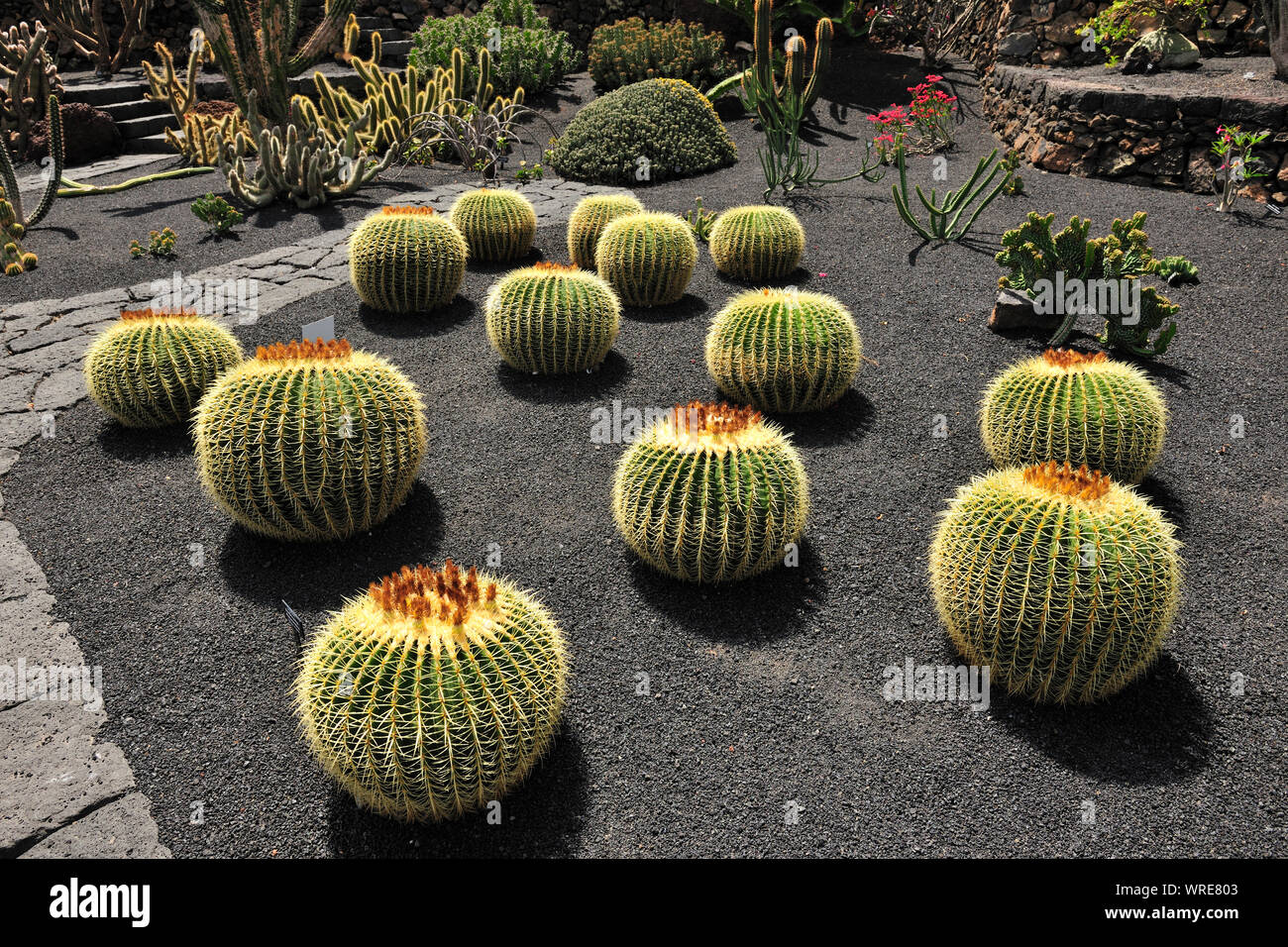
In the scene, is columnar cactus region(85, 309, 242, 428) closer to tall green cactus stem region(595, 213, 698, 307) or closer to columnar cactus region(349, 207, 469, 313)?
columnar cactus region(349, 207, 469, 313)

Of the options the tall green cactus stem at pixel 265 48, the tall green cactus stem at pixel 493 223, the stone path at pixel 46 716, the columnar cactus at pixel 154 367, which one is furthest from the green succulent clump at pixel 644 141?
the columnar cactus at pixel 154 367

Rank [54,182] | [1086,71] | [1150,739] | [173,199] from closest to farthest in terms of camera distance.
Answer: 1. [1150,739]
2. [54,182]
3. [173,199]
4. [1086,71]

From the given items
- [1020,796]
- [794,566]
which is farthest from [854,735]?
[794,566]

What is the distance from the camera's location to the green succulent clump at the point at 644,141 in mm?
11320

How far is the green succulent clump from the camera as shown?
11320 mm

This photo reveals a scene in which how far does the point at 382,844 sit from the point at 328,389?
225cm

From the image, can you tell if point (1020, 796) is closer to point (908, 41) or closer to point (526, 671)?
point (526, 671)

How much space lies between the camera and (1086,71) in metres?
11.4

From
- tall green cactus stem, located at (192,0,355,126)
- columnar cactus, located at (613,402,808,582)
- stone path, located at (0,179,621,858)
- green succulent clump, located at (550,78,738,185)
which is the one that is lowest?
stone path, located at (0,179,621,858)

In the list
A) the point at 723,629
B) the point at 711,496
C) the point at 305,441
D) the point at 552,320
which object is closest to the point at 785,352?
the point at 552,320

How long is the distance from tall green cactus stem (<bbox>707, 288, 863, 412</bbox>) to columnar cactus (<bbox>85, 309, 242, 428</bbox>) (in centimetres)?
335

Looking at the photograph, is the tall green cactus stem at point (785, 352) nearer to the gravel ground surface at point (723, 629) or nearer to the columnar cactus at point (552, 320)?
the gravel ground surface at point (723, 629)

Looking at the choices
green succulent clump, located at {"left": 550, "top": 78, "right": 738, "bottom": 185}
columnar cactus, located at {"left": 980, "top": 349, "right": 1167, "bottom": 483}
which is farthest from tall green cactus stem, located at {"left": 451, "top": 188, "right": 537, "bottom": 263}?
columnar cactus, located at {"left": 980, "top": 349, "right": 1167, "bottom": 483}

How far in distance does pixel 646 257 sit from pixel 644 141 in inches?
196
